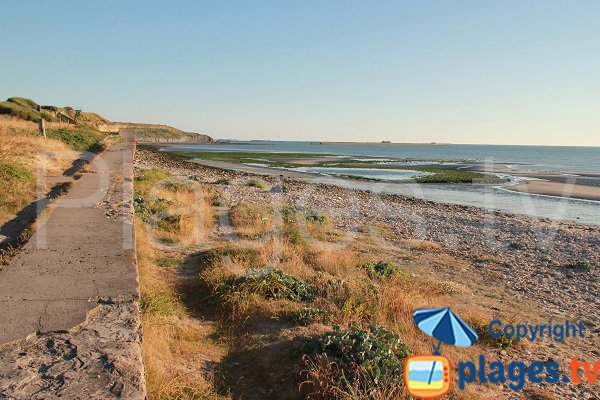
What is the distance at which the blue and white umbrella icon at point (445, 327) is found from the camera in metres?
2.51

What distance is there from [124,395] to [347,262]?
6.69m

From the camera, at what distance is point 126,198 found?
10867 mm

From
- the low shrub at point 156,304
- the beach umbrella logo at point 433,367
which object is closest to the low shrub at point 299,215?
the low shrub at point 156,304

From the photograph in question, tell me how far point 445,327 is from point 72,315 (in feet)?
12.2

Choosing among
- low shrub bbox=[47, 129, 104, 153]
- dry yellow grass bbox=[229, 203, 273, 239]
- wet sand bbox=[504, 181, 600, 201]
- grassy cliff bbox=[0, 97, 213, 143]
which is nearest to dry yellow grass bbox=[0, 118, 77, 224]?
low shrub bbox=[47, 129, 104, 153]

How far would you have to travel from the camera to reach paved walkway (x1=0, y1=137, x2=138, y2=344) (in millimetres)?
4359

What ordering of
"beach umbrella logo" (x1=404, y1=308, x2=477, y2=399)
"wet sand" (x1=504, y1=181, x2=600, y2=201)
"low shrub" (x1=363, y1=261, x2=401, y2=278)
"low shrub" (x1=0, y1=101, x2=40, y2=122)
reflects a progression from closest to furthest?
1. "beach umbrella logo" (x1=404, y1=308, x2=477, y2=399)
2. "low shrub" (x1=363, y1=261, x2=401, y2=278)
3. "wet sand" (x1=504, y1=181, x2=600, y2=201)
4. "low shrub" (x1=0, y1=101, x2=40, y2=122)

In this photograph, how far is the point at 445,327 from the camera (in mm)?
2586

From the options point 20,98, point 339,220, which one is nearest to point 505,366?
point 339,220

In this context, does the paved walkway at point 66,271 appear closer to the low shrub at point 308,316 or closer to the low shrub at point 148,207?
the low shrub at point 148,207

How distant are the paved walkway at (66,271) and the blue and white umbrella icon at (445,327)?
11.1 feet

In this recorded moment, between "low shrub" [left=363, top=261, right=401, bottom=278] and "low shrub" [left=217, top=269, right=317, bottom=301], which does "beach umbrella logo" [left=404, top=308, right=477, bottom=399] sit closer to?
"low shrub" [left=217, top=269, right=317, bottom=301]

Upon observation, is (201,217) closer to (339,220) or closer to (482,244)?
(339,220)

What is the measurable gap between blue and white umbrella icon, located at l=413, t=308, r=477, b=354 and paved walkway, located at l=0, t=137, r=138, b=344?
11.1 feet
